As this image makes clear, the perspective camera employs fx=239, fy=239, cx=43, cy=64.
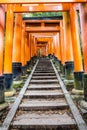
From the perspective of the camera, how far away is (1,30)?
7184mm

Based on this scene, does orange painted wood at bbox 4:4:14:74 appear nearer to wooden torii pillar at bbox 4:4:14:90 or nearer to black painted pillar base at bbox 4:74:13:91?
wooden torii pillar at bbox 4:4:14:90

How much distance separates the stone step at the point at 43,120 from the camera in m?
5.96

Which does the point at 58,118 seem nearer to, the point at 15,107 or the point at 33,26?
the point at 15,107

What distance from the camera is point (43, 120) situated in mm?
6332

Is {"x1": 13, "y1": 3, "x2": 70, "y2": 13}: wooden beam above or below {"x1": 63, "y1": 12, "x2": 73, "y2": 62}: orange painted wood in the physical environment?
above

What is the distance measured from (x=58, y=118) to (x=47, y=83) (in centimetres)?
489

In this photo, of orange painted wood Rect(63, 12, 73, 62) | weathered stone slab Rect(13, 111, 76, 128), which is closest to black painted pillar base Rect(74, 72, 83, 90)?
orange painted wood Rect(63, 12, 73, 62)

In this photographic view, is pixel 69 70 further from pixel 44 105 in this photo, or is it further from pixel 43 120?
pixel 43 120

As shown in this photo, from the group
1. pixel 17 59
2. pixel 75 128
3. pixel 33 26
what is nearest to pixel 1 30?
pixel 75 128

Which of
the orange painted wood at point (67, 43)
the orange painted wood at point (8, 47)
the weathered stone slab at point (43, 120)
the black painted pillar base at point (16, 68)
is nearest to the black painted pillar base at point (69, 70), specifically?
the orange painted wood at point (67, 43)

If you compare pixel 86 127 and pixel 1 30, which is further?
pixel 1 30

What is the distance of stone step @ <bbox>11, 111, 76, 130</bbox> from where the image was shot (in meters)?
5.96

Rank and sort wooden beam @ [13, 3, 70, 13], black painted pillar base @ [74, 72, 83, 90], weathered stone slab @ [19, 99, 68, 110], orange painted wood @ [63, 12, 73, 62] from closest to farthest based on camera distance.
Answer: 1. weathered stone slab @ [19, 99, 68, 110]
2. wooden beam @ [13, 3, 70, 13]
3. black painted pillar base @ [74, 72, 83, 90]
4. orange painted wood @ [63, 12, 73, 62]

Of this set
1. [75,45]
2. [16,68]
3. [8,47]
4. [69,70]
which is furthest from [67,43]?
[8,47]
